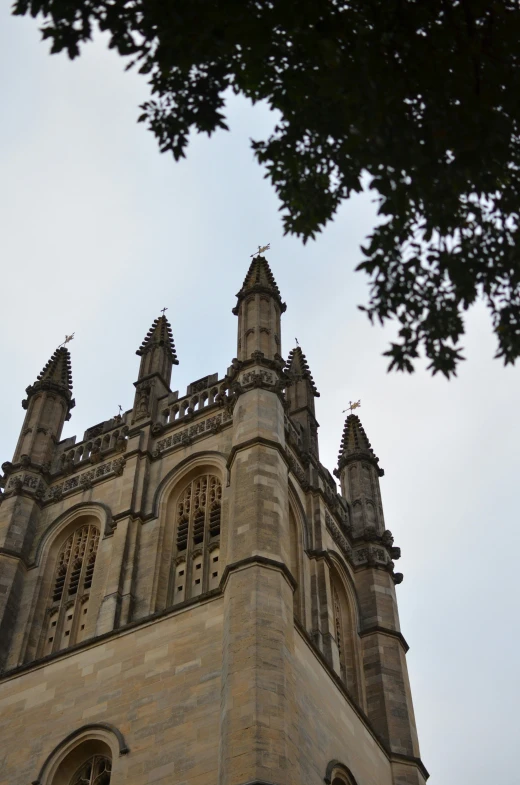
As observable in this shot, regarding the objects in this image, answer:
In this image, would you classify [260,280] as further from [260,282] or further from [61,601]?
[61,601]

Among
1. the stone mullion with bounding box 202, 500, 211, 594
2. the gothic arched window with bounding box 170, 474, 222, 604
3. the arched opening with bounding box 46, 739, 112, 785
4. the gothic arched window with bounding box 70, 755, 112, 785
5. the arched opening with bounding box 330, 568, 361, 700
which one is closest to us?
the gothic arched window with bounding box 70, 755, 112, 785

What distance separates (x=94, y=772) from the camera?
19969mm

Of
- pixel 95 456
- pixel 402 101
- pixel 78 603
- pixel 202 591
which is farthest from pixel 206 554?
pixel 402 101

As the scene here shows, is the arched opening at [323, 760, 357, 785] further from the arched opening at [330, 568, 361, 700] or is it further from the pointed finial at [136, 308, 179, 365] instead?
the pointed finial at [136, 308, 179, 365]

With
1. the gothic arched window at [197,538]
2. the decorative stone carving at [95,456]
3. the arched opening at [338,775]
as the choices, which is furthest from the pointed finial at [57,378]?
the arched opening at [338,775]

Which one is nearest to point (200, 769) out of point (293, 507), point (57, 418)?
point (293, 507)

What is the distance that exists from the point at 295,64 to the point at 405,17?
108cm

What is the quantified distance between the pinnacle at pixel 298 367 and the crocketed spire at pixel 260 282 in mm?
2975

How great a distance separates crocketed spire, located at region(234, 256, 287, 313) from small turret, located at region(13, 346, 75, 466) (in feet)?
21.9

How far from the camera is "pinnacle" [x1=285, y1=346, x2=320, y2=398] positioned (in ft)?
111

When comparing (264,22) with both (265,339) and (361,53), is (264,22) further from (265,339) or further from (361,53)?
(265,339)

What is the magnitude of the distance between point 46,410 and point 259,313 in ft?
24.6

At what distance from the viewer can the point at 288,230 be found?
9891 mm

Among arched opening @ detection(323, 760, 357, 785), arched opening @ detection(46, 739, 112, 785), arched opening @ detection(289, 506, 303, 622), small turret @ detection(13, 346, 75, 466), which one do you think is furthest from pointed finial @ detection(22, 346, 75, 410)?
arched opening @ detection(323, 760, 357, 785)
